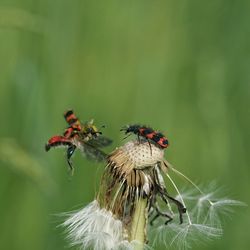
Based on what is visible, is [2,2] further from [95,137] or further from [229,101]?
[95,137]

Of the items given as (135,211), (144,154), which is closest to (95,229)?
(135,211)

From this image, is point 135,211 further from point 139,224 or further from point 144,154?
point 144,154

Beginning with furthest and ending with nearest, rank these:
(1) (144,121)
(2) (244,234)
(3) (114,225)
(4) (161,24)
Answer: (4) (161,24) → (1) (144,121) → (2) (244,234) → (3) (114,225)

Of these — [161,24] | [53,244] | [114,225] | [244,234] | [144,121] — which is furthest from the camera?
[161,24]

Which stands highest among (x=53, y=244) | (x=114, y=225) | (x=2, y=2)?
(x=2, y=2)

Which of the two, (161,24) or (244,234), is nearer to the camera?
(244,234)

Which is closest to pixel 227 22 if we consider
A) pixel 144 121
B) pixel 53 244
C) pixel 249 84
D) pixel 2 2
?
pixel 249 84

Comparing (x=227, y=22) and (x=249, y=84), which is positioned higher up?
(x=227, y=22)
